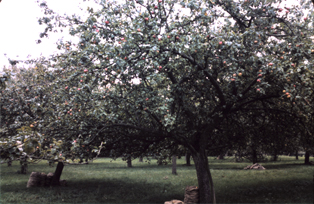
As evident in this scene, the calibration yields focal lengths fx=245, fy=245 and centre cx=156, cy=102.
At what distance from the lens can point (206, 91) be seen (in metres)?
9.20

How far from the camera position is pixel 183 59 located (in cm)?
846

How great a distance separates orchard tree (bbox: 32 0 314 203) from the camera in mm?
7188

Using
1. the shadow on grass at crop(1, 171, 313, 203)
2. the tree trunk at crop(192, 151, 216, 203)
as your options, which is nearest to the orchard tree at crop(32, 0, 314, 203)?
the tree trunk at crop(192, 151, 216, 203)

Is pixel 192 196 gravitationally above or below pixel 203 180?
below

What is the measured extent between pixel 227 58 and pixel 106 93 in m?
4.37

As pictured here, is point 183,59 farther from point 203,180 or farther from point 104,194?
point 104,194

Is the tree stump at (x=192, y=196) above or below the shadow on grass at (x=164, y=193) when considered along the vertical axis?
above

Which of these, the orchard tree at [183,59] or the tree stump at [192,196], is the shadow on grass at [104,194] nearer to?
the tree stump at [192,196]

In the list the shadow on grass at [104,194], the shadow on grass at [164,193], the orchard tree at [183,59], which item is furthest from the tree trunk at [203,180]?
the shadow on grass at [104,194]

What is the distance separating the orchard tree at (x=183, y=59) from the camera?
23.6ft

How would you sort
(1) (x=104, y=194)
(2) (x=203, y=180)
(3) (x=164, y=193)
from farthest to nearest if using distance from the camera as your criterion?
(3) (x=164, y=193)
(1) (x=104, y=194)
(2) (x=203, y=180)

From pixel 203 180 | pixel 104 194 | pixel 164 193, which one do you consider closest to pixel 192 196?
pixel 203 180

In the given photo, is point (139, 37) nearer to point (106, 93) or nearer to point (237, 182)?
point (106, 93)

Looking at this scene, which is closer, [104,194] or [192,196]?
[192,196]
